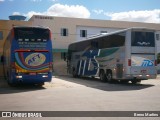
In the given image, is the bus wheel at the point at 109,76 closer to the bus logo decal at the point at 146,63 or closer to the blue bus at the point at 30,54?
the bus logo decal at the point at 146,63

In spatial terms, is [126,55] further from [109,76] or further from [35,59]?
[35,59]

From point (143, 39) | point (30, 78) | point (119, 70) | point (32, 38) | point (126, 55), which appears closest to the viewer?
point (30, 78)

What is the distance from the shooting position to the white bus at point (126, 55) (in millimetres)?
→ 19312

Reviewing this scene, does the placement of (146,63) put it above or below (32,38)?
below

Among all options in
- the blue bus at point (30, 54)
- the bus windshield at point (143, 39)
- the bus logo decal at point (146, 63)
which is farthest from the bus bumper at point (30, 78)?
the bus logo decal at point (146, 63)

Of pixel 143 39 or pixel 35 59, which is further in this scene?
pixel 143 39

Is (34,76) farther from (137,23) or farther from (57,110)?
(137,23)

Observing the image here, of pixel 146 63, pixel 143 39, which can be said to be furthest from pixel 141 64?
pixel 143 39

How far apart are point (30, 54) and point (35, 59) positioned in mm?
435

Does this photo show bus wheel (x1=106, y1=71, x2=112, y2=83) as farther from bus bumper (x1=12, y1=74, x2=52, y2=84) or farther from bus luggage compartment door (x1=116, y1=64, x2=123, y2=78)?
bus bumper (x1=12, y1=74, x2=52, y2=84)

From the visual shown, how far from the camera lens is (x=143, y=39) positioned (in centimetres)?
1948

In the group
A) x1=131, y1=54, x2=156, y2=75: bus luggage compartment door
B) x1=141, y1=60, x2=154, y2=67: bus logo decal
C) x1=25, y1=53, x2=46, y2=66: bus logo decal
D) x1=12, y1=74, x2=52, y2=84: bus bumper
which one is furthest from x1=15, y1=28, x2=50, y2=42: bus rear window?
x1=141, y1=60, x2=154, y2=67: bus logo decal

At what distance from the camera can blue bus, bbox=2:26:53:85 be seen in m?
17.6

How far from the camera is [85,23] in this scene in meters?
43.4
